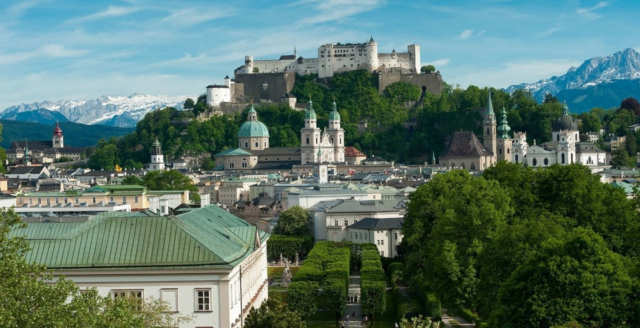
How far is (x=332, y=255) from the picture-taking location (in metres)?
84.4

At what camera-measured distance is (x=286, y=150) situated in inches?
7618

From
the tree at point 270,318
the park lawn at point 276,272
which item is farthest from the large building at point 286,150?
the tree at point 270,318

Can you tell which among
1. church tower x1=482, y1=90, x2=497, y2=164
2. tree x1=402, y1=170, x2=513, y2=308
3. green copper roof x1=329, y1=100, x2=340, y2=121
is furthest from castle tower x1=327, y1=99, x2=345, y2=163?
tree x1=402, y1=170, x2=513, y2=308

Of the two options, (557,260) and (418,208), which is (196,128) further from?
(557,260)

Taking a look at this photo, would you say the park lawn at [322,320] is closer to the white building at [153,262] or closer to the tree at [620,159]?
the white building at [153,262]

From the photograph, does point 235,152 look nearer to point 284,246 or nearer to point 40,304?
point 284,246

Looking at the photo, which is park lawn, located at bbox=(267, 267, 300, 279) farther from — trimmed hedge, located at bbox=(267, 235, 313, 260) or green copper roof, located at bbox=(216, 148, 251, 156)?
green copper roof, located at bbox=(216, 148, 251, 156)

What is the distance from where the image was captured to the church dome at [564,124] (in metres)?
174

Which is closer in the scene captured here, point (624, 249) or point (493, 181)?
point (624, 249)

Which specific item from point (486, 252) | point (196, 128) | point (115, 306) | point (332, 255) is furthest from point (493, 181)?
point (196, 128)

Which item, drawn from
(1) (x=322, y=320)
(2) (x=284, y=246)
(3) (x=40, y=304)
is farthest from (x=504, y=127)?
(3) (x=40, y=304)

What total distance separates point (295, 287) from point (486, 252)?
17929 millimetres

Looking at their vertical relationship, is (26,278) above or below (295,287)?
above

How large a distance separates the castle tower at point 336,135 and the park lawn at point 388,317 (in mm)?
118048
